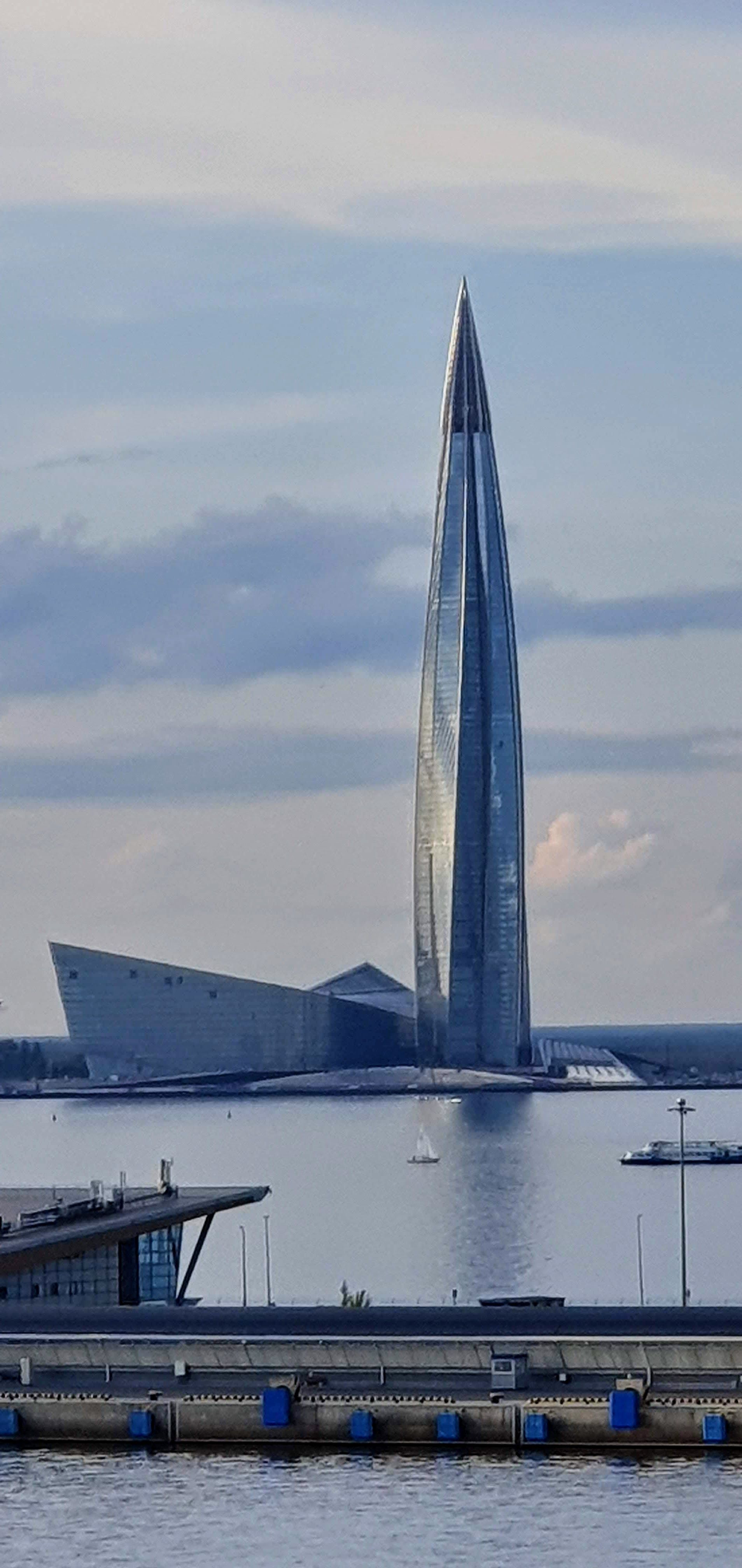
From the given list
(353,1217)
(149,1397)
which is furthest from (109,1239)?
(353,1217)

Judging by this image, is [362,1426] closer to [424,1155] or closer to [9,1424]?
[9,1424]

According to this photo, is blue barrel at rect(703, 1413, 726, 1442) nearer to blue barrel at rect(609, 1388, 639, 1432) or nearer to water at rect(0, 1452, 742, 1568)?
water at rect(0, 1452, 742, 1568)

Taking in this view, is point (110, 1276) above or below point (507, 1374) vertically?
above

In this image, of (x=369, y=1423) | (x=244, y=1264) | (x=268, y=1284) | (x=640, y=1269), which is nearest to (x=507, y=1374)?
(x=369, y=1423)

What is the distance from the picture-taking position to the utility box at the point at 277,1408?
4909 centimetres

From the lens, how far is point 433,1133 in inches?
7343

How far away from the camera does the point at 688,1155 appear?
162 meters

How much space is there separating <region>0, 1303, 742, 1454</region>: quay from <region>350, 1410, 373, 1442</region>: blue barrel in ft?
0.08

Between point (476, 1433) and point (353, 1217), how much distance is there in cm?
7027

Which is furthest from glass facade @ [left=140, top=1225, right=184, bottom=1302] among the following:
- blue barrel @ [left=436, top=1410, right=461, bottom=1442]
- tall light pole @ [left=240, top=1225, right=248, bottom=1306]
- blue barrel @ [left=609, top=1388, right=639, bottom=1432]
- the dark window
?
blue barrel @ [left=609, top=1388, right=639, bottom=1432]

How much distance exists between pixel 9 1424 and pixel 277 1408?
148 inches

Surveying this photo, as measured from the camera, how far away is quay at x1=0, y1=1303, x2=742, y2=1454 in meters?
47.8

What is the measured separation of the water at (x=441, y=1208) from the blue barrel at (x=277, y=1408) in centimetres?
3097

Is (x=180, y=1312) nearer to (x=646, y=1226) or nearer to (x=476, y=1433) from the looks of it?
(x=476, y=1433)
